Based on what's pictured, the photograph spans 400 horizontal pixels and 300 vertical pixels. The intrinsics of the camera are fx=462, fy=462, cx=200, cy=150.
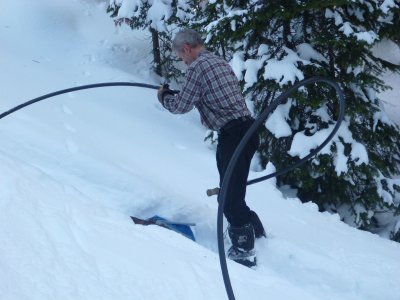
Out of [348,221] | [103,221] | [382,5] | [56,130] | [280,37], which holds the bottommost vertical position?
[348,221]

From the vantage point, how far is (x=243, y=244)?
412cm

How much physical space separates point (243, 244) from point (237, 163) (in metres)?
0.80

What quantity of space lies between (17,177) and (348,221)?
5.31 m

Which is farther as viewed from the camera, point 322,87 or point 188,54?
point 322,87

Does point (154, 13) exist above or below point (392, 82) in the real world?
above

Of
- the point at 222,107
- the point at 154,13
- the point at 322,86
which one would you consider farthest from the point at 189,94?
the point at 154,13

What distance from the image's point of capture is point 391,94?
13008 mm

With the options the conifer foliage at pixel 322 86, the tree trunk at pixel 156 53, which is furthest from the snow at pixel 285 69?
the tree trunk at pixel 156 53

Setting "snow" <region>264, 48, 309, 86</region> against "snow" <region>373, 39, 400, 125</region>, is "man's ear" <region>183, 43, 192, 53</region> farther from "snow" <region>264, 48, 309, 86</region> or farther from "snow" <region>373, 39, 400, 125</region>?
"snow" <region>373, 39, 400, 125</region>

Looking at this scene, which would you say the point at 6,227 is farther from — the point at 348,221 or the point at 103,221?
the point at 348,221

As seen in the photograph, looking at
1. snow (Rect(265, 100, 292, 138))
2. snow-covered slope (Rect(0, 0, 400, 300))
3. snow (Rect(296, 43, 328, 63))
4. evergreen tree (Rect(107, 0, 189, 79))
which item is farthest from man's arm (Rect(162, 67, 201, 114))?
evergreen tree (Rect(107, 0, 189, 79))

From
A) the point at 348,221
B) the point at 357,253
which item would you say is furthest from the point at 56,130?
the point at 348,221

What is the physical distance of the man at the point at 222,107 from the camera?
3.62 meters

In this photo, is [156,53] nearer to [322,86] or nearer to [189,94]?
[322,86]
